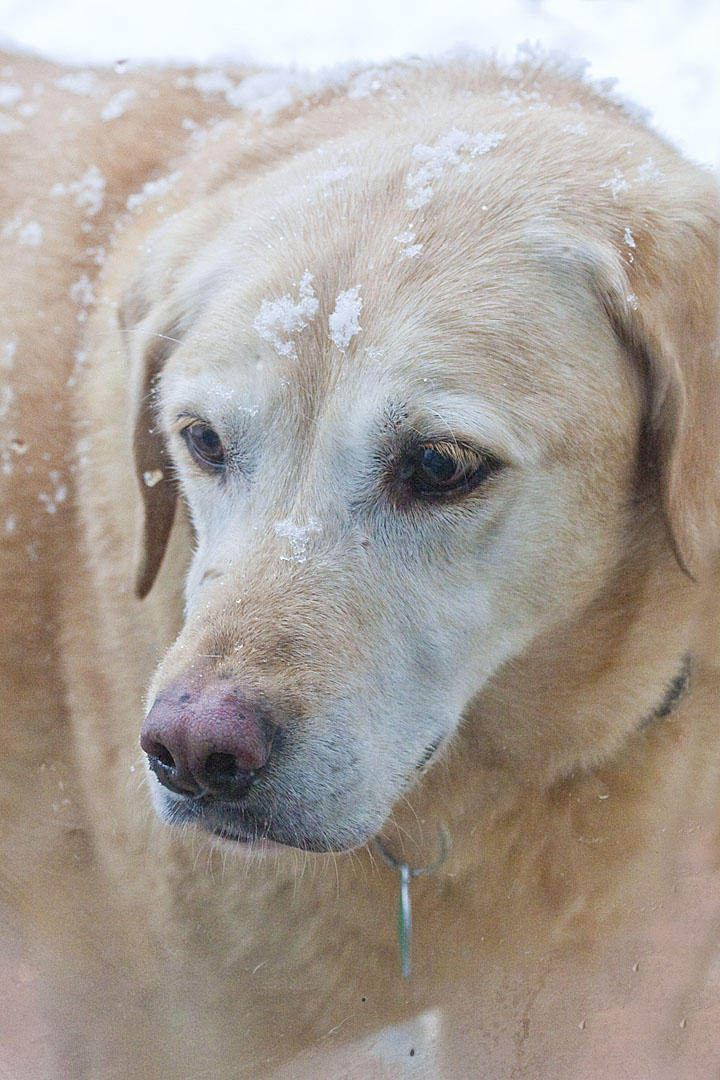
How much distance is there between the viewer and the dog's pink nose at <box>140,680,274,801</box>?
49.3 inches

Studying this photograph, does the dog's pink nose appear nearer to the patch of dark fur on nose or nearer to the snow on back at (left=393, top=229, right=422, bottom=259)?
the patch of dark fur on nose

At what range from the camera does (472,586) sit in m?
1.55

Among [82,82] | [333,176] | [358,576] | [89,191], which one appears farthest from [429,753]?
[82,82]

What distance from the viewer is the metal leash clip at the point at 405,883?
1967 millimetres

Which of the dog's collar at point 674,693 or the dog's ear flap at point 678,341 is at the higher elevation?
the dog's ear flap at point 678,341

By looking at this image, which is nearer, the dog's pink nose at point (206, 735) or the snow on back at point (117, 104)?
the dog's pink nose at point (206, 735)

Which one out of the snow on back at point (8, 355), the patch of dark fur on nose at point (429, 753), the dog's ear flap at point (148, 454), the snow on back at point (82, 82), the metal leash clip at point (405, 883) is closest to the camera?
the patch of dark fur on nose at point (429, 753)

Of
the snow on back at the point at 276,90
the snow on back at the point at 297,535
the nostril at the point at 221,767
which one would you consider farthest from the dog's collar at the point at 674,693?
the snow on back at the point at 276,90

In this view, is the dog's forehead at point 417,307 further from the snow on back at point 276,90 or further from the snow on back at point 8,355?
the snow on back at point 8,355

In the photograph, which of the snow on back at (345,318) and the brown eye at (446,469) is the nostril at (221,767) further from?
the snow on back at (345,318)

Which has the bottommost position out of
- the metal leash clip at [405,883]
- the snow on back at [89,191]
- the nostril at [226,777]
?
the metal leash clip at [405,883]

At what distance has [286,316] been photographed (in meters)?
1.52

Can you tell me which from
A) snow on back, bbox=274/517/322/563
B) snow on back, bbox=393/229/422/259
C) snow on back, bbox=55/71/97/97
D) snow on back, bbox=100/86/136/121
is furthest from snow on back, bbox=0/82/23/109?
snow on back, bbox=274/517/322/563

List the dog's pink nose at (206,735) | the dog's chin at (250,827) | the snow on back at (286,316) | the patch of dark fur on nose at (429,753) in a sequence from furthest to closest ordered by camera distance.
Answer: the patch of dark fur on nose at (429,753)
the snow on back at (286,316)
the dog's chin at (250,827)
the dog's pink nose at (206,735)
